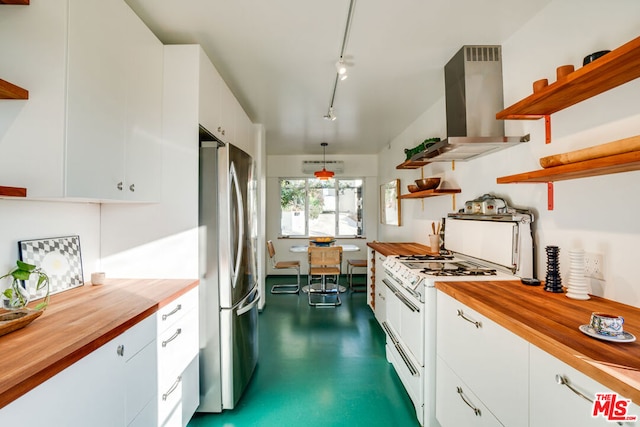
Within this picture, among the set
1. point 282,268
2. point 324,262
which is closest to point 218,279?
point 324,262

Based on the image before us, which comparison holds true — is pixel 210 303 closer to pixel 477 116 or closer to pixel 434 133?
pixel 477 116

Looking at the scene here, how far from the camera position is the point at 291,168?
647cm

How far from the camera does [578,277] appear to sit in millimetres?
1417

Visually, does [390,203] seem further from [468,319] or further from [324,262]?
[468,319]

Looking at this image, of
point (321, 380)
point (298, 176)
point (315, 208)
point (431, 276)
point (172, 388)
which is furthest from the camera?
point (315, 208)

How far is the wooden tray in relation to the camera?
1.07 meters


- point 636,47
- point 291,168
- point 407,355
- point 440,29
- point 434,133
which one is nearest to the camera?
point 636,47

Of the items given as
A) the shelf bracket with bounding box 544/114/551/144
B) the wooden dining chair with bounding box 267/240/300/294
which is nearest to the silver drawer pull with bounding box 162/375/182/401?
the shelf bracket with bounding box 544/114/551/144

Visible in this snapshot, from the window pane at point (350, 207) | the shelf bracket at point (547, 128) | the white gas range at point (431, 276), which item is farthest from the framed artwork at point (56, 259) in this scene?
the window pane at point (350, 207)

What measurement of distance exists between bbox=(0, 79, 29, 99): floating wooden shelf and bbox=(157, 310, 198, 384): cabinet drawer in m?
1.22

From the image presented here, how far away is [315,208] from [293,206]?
0.48 metres

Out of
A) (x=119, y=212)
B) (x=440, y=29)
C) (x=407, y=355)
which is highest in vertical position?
(x=440, y=29)

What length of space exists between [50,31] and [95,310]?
3.98 ft

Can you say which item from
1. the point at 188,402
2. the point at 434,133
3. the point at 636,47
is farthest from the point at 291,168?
the point at 636,47
